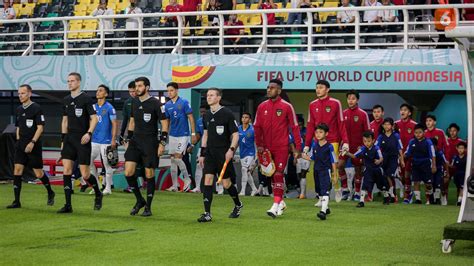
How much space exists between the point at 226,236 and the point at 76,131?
4021 millimetres

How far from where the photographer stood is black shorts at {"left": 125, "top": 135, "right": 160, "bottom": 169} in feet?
51.5

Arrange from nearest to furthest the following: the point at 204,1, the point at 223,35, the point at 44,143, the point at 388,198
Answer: the point at 388,198 → the point at 223,35 → the point at 204,1 → the point at 44,143

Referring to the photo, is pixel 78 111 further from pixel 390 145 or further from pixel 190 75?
pixel 190 75

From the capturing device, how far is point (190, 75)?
2258 cm

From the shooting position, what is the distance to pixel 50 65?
2561cm

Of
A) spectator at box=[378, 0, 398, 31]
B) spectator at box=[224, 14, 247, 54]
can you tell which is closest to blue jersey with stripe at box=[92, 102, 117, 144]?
spectator at box=[224, 14, 247, 54]

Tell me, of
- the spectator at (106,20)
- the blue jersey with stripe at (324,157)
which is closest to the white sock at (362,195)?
the blue jersey with stripe at (324,157)

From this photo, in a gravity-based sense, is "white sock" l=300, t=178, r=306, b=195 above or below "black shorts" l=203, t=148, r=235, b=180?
below

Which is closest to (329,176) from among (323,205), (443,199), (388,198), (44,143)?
(323,205)

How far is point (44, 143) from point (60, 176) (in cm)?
495

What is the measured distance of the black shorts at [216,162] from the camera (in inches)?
597

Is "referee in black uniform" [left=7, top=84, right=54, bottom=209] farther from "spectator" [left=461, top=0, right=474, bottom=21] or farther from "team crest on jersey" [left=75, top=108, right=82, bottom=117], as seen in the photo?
"spectator" [left=461, top=0, right=474, bottom=21]

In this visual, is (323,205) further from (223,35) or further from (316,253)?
(223,35)

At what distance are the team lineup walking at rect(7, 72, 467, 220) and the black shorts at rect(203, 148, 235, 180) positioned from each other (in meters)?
0.01
